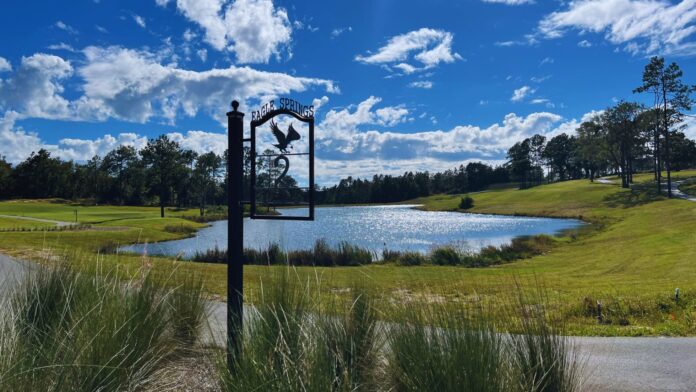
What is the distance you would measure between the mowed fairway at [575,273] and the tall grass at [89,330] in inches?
18.9

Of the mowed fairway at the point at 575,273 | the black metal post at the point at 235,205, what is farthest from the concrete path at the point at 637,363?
the mowed fairway at the point at 575,273

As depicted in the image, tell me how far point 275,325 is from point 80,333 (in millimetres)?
1393

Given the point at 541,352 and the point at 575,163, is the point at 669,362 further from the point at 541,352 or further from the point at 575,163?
the point at 575,163

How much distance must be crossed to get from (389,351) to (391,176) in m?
145

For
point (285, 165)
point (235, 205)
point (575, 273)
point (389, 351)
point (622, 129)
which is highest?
point (622, 129)

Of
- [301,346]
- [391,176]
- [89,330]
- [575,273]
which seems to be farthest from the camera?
[391,176]

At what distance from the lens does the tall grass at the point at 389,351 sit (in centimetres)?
281

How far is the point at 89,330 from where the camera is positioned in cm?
349

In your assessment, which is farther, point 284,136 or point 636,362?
point 636,362

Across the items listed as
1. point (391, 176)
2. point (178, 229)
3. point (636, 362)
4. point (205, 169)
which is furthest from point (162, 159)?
point (391, 176)

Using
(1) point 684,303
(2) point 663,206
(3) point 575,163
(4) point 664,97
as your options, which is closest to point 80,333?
(1) point 684,303

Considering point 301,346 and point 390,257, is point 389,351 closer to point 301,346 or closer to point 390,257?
point 301,346

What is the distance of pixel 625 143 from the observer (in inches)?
2355

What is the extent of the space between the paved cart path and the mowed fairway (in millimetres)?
569
